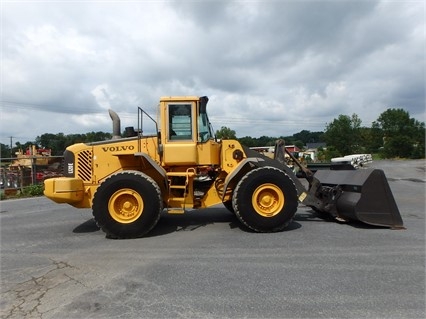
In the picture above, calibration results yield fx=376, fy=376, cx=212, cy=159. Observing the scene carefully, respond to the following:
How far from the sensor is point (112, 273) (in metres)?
4.97

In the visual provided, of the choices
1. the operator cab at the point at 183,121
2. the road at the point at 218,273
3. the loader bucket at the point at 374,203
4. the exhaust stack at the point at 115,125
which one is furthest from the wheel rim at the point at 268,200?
the exhaust stack at the point at 115,125

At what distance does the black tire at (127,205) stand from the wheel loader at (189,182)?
2 centimetres

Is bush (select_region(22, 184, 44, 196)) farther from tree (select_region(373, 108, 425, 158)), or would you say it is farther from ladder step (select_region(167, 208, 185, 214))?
tree (select_region(373, 108, 425, 158))

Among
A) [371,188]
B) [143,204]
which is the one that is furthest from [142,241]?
[371,188]

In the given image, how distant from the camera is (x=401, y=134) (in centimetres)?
9106

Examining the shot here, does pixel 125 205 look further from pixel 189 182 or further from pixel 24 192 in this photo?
pixel 24 192

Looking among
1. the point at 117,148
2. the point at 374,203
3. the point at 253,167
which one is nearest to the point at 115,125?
the point at 117,148

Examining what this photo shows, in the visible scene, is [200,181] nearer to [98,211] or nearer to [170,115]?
[170,115]

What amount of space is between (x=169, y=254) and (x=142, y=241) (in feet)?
3.58

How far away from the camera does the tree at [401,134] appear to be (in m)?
86.4

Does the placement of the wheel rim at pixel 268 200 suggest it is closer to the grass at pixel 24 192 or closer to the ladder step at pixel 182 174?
the ladder step at pixel 182 174

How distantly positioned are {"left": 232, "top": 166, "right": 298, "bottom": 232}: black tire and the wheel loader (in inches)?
0.7

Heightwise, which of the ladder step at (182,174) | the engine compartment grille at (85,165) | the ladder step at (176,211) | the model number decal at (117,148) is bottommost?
the ladder step at (176,211)

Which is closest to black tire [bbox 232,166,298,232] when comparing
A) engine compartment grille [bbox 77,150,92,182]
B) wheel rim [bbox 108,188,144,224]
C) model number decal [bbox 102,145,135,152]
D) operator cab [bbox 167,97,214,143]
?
operator cab [bbox 167,97,214,143]
